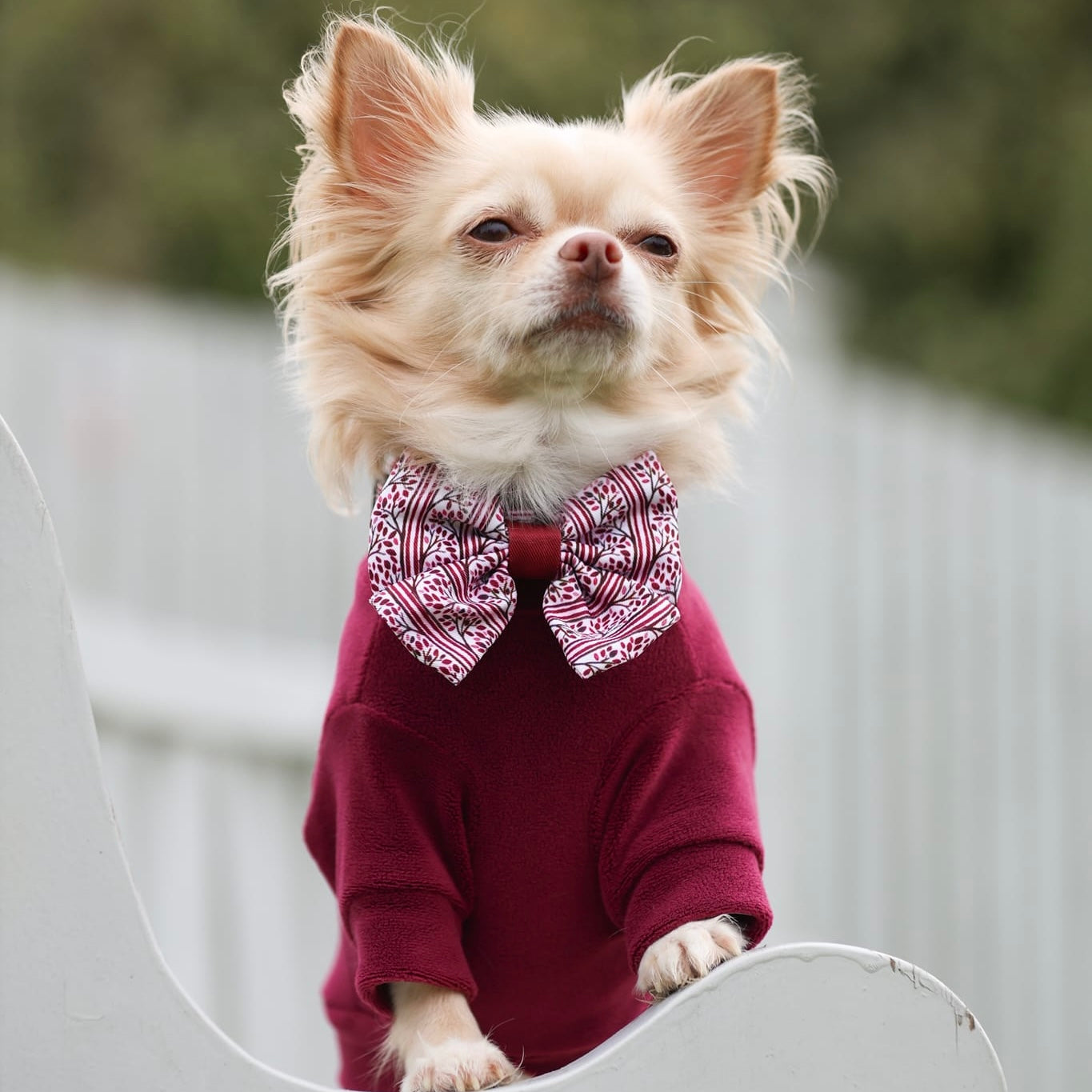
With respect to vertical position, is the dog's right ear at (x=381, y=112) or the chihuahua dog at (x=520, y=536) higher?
the dog's right ear at (x=381, y=112)

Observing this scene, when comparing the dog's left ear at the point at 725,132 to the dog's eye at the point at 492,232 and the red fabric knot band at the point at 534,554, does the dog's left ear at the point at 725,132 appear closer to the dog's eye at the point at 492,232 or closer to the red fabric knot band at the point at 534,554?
the dog's eye at the point at 492,232

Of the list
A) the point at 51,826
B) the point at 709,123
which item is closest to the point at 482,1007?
the point at 51,826

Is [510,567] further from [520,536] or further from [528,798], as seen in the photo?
[528,798]

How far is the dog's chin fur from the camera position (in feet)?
5.46

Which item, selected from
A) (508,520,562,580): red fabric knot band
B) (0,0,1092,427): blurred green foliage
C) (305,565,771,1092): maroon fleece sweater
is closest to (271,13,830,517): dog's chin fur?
(508,520,562,580): red fabric knot band

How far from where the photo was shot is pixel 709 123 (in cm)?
189

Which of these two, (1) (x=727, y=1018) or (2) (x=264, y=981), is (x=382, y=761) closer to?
(1) (x=727, y=1018)

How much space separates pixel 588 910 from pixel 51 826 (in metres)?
0.64

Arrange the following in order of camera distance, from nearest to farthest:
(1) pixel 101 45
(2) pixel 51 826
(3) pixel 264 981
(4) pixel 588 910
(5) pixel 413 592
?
(2) pixel 51 826 → (5) pixel 413 592 → (4) pixel 588 910 → (3) pixel 264 981 → (1) pixel 101 45

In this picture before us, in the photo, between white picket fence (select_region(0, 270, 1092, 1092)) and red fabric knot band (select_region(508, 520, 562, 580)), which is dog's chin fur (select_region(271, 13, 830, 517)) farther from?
white picket fence (select_region(0, 270, 1092, 1092))

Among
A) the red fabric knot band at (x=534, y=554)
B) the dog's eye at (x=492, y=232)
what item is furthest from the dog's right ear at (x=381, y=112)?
the red fabric knot band at (x=534, y=554)

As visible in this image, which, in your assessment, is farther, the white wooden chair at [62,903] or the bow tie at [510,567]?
the bow tie at [510,567]

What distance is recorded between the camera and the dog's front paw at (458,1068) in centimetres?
146

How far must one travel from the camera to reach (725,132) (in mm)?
1887
